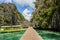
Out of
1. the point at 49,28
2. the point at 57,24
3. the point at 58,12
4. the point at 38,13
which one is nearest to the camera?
the point at 58,12

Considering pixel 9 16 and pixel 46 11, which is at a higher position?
pixel 46 11

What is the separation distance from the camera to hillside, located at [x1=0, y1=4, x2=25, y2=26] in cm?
2878

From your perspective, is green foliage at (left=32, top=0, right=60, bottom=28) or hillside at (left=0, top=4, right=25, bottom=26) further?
hillside at (left=0, top=4, right=25, bottom=26)

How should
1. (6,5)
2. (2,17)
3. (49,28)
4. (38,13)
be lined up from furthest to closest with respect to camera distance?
(6,5), (2,17), (38,13), (49,28)

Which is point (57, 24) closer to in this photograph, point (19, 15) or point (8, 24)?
point (8, 24)

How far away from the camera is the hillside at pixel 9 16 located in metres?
28.8

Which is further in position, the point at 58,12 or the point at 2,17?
the point at 2,17

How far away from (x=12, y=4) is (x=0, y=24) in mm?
9637

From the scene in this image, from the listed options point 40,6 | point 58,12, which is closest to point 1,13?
point 40,6

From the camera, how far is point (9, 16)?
1187 inches

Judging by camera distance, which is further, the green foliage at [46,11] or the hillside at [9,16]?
the hillside at [9,16]

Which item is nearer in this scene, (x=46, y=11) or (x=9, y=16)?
(x=46, y=11)

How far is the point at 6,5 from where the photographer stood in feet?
112

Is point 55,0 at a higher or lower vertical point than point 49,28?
higher
